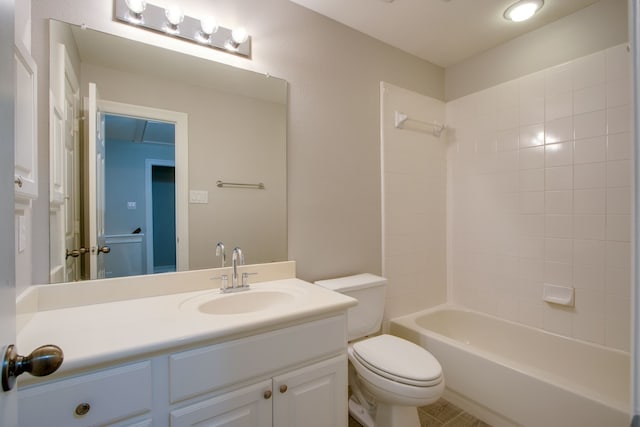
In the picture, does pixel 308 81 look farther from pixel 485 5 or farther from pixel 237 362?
pixel 237 362

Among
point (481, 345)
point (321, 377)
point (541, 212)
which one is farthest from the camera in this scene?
point (481, 345)

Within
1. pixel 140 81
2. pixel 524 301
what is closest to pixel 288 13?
pixel 140 81

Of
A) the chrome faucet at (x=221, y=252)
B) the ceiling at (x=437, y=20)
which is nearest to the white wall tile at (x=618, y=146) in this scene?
the ceiling at (x=437, y=20)

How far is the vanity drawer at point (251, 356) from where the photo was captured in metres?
0.90

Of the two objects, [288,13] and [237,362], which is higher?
[288,13]

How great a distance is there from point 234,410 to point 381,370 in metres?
0.70

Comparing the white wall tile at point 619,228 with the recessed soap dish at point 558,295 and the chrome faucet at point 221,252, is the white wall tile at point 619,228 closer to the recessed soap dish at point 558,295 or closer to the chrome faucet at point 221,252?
the recessed soap dish at point 558,295

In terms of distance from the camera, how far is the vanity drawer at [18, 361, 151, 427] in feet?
2.36

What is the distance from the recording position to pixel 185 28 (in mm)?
1391

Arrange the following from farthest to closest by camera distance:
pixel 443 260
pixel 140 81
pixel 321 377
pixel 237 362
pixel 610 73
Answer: pixel 443 260 < pixel 610 73 < pixel 140 81 < pixel 321 377 < pixel 237 362

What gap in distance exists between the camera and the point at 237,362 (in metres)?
0.99

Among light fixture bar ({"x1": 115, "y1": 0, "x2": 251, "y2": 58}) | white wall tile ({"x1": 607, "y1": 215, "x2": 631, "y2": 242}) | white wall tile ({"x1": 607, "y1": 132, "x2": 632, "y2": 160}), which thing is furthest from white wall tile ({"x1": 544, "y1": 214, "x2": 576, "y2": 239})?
light fixture bar ({"x1": 115, "y1": 0, "x2": 251, "y2": 58})

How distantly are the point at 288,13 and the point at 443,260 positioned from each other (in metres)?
2.15

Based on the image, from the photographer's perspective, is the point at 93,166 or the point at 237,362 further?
the point at 93,166
